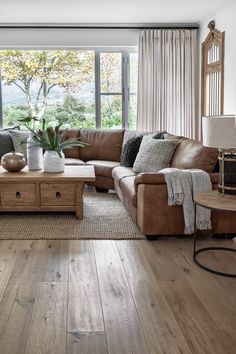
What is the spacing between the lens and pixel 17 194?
482 centimetres

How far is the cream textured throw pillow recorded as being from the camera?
17.0 ft

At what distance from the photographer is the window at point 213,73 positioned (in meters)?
6.06

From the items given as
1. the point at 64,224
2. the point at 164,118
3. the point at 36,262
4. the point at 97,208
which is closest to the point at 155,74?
the point at 164,118

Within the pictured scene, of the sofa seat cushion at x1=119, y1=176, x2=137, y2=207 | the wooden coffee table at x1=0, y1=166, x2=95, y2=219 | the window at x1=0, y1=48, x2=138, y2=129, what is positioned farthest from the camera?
the window at x1=0, y1=48, x2=138, y2=129

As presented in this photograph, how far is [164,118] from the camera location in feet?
23.8

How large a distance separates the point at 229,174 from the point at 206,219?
2.26ft

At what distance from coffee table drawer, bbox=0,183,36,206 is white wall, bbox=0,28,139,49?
313 cm

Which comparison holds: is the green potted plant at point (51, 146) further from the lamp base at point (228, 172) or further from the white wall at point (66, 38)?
the white wall at point (66, 38)

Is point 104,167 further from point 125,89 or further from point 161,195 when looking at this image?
point 161,195

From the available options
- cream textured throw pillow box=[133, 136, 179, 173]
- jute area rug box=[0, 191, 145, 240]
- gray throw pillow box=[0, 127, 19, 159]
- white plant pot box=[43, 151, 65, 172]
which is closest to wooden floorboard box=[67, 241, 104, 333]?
jute area rug box=[0, 191, 145, 240]

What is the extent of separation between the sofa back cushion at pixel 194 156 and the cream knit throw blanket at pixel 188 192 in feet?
0.94

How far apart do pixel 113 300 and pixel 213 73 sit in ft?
14.8

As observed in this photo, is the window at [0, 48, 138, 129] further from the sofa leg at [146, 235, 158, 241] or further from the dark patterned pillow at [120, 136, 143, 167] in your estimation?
the sofa leg at [146, 235, 158, 241]

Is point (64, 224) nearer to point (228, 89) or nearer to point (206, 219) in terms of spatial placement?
point (206, 219)
